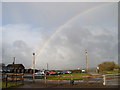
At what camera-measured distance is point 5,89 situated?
13242mm

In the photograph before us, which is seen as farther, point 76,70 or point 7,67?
point 7,67

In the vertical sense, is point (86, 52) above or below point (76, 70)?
above

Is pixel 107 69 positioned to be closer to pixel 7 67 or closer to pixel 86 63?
pixel 86 63

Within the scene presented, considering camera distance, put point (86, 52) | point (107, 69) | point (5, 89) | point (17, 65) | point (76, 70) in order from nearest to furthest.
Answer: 1. point (5, 89)
2. point (86, 52)
3. point (107, 69)
4. point (76, 70)
5. point (17, 65)

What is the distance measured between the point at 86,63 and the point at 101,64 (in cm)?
696

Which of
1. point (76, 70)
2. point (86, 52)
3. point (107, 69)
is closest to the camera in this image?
point (86, 52)

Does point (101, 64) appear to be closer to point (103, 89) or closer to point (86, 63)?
point (86, 63)

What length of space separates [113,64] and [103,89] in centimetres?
4753

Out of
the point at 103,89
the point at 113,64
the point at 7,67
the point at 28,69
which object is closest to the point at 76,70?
the point at 113,64

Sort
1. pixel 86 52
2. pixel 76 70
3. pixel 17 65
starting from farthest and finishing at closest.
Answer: pixel 17 65 < pixel 76 70 < pixel 86 52

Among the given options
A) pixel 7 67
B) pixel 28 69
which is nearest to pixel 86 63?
pixel 28 69

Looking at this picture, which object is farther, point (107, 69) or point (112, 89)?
point (107, 69)

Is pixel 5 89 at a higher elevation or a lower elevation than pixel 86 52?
lower

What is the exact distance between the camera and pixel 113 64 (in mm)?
58188
